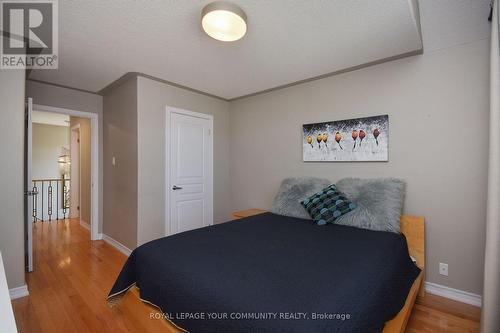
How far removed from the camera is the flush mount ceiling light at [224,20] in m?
1.63

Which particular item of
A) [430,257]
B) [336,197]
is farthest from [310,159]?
[430,257]

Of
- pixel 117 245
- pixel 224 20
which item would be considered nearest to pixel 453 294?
pixel 224 20

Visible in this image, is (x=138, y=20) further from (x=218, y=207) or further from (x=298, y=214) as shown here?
(x=218, y=207)

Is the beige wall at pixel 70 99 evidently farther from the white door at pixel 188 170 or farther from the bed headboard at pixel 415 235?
the bed headboard at pixel 415 235

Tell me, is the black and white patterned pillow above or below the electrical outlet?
above

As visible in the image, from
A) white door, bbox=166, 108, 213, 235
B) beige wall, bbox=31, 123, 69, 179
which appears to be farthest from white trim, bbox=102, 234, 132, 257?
beige wall, bbox=31, 123, 69, 179

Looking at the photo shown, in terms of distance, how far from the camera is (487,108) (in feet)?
6.73

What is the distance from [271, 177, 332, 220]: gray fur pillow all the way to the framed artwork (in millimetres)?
323

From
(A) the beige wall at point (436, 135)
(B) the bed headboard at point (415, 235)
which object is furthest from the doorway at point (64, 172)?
(B) the bed headboard at point (415, 235)

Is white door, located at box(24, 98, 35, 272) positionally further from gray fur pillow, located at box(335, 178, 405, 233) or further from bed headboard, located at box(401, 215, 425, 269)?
bed headboard, located at box(401, 215, 425, 269)

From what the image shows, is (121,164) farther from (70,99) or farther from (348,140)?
(348,140)

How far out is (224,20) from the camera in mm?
1706

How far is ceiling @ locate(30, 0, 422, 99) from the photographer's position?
1.72 metres

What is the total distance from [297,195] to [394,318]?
1.56 meters
